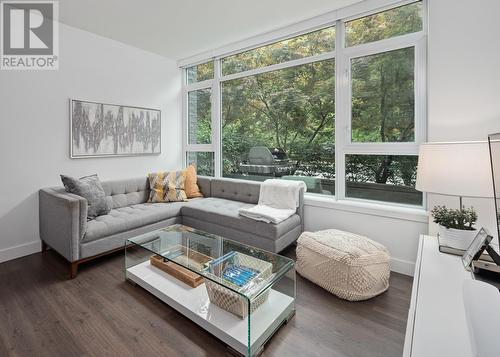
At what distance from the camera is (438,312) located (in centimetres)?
98

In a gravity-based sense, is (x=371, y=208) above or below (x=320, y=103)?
below

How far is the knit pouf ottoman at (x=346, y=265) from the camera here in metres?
1.99

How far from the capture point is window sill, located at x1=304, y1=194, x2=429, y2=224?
238cm

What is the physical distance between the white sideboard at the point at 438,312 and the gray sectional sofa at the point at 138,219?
4.51ft

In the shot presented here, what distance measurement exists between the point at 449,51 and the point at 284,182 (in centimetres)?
185

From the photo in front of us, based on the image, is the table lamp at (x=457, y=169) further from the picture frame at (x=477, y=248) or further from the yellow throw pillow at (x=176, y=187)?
the yellow throw pillow at (x=176, y=187)

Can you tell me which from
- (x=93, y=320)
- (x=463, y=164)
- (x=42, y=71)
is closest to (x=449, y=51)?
(x=463, y=164)

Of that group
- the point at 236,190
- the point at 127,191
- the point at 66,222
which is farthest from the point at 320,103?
the point at 66,222

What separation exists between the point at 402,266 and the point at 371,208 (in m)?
0.59

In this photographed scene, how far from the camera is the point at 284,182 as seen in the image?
3.01m

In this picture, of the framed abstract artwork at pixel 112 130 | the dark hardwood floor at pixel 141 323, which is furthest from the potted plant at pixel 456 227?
the framed abstract artwork at pixel 112 130

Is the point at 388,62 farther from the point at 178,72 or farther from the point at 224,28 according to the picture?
the point at 178,72

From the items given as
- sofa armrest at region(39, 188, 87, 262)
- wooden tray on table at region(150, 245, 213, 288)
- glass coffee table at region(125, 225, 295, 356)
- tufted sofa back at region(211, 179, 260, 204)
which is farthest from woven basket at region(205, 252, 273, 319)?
tufted sofa back at region(211, 179, 260, 204)

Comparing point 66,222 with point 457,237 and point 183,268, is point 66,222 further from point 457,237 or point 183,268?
point 457,237
